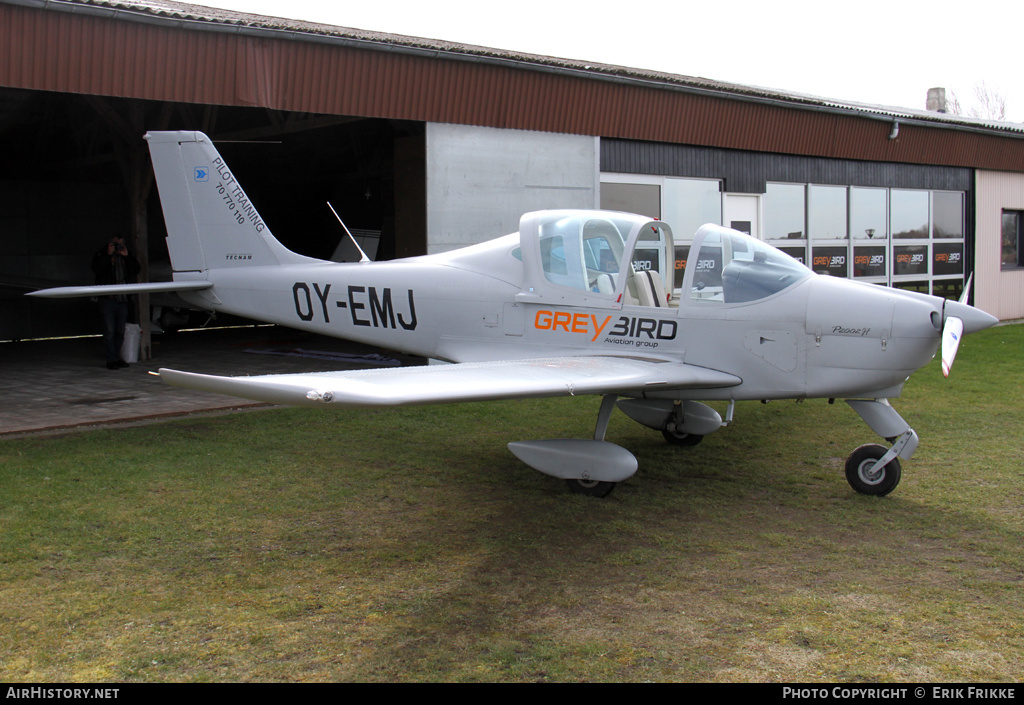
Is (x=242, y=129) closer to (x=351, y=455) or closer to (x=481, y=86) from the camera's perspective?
(x=481, y=86)

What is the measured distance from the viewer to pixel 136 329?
13008 millimetres

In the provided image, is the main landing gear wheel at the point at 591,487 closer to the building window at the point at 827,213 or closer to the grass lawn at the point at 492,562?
the grass lawn at the point at 492,562

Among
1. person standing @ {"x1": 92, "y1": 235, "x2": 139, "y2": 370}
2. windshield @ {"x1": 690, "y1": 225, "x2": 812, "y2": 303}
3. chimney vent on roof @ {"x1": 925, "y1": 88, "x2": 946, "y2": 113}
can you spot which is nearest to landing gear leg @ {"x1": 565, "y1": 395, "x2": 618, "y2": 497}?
windshield @ {"x1": 690, "y1": 225, "x2": 812, "y2": 303}

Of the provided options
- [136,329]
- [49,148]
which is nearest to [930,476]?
[136,329]

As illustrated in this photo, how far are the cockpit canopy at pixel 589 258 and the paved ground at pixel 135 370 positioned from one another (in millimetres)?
4555

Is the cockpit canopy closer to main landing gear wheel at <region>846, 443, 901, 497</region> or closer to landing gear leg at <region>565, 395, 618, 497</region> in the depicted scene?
landing gear leg at <region>565, 395, 618, 497</region>

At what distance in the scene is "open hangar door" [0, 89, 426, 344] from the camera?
14.1 metres

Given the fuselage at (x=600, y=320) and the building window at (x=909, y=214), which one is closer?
the fuselage at (x=600, y=320)

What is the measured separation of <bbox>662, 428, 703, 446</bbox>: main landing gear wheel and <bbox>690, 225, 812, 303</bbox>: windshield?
1.87 m

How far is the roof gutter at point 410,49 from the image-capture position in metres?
8.83

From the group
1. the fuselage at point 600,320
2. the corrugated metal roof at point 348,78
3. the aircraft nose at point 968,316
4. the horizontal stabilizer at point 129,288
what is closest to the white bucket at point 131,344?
the horizontal stabilizer at point 129,288

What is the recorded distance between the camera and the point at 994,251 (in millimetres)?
20016

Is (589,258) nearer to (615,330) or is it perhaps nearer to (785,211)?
(615,330)
